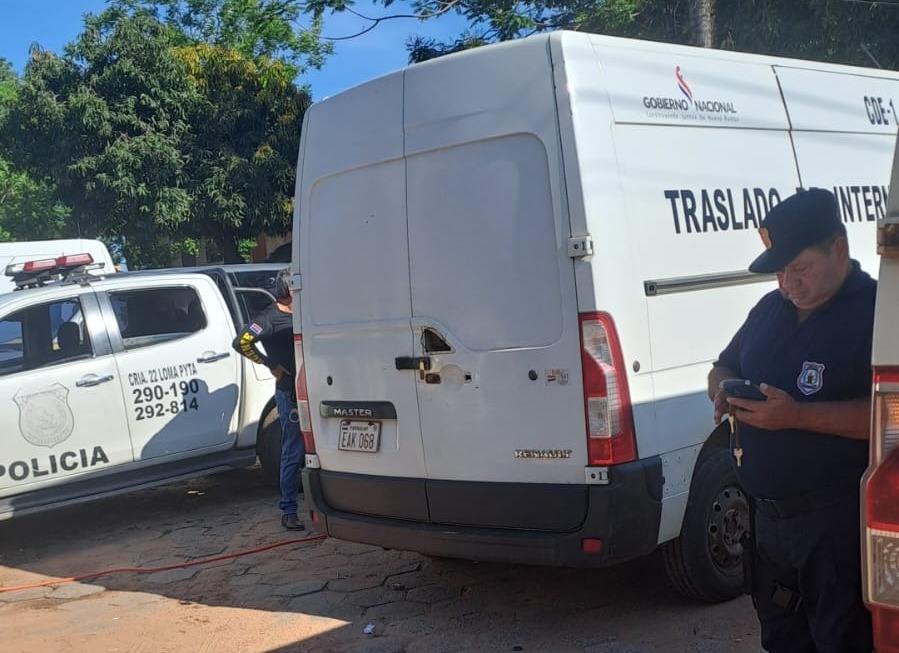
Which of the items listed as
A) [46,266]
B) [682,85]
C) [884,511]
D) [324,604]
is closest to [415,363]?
[324,604]

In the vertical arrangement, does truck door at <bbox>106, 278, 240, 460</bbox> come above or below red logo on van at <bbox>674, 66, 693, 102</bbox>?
below

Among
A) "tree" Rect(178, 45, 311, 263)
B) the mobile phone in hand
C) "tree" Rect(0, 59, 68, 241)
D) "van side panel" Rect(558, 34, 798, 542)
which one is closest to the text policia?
"van side panel" Rect(558, 34, 798, 542)

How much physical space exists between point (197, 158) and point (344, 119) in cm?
1393

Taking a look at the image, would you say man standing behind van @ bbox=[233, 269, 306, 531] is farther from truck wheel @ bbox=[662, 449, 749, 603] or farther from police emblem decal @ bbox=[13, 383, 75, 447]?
truck wheel @ bbox=[662, 449, 749, 603]

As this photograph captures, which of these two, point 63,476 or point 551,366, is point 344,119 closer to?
point 551,366

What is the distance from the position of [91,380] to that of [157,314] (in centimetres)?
86

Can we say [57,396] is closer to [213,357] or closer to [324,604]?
[213,357]

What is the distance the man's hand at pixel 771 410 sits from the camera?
262cm

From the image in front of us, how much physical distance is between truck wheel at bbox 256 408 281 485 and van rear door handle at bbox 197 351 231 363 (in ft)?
1.98

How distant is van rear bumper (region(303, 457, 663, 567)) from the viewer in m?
3.98

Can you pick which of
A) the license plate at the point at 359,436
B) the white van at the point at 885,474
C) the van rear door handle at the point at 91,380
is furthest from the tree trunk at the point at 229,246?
the white van at the point at 885,474

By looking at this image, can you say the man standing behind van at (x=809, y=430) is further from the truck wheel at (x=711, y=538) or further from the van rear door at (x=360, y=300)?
the van rear door at (x=360, y=300)

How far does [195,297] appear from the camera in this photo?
25.3ft

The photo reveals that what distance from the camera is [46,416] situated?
6.52 metres
